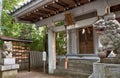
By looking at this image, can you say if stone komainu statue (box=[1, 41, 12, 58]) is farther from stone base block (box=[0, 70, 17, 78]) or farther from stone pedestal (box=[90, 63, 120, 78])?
stone pedestal (box=[90, 63, 120, 78])

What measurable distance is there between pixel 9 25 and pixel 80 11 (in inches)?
343

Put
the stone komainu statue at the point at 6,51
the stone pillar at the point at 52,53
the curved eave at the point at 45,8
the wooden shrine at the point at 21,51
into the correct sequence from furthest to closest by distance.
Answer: the wooden shrine at the point at 21,51 < the stone pillar at the point at 52,53 < the stone komainu statue at the point at 6,51 < the curved eave at the point at 45,8

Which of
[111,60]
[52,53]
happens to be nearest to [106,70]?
[111,60]

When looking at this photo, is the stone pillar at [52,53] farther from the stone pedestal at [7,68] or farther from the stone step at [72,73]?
the stone pedestal at [7,68]

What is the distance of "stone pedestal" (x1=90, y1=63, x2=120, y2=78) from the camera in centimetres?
356

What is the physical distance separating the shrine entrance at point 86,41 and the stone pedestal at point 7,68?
470 cm

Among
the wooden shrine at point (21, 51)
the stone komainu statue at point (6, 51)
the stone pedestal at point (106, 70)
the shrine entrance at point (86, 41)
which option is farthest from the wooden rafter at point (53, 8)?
the stone pedestal at point (106, 70)

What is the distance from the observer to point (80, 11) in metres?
7.53

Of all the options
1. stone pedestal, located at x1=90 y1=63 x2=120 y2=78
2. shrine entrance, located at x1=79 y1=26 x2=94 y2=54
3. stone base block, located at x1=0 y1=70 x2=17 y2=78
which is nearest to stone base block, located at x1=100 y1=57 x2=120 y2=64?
stone pedestal, located at x1=90 y1=63 x2=120 y2=78

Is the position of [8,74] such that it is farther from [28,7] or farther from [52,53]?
[28,7]

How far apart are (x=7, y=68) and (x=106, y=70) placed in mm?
5214

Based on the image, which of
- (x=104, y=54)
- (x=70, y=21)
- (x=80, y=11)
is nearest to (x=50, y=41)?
(x=70, y=21)

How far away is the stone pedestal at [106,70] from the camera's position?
3562 millimetres

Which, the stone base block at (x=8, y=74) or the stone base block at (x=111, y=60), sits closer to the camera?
the stone base block at (x=111, y=60)
